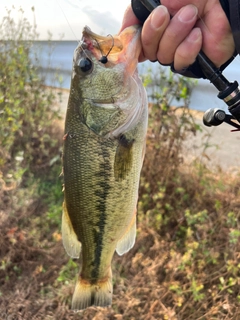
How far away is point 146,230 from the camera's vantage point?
12.3ft

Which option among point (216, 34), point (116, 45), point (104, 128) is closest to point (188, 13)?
point (216, 34)

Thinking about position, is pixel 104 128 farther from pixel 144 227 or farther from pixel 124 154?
pixel 144 227

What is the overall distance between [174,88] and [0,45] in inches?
96.3

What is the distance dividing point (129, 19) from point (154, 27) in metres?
0.28

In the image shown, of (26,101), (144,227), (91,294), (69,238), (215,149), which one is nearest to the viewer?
(69,238)

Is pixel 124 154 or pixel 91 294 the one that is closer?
pixel 124 154

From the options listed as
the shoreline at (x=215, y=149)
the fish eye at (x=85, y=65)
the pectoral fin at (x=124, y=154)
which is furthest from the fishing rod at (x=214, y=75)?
the shoreline at (x=215, y=149)

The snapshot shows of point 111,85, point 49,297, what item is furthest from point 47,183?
point 111,85

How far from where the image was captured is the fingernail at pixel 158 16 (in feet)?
4.99

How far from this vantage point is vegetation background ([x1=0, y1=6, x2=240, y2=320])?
293 centimetres

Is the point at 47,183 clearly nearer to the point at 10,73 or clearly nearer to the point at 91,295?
the point at 10,73

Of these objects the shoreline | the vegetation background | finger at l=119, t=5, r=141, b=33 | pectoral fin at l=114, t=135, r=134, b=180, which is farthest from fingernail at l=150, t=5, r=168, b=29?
the shoreline

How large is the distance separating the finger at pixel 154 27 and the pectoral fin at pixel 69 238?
873mm

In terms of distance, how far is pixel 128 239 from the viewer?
6.37 feet
